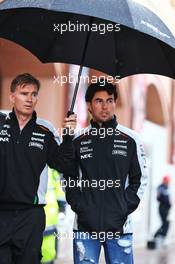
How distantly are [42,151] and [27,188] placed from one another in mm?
313

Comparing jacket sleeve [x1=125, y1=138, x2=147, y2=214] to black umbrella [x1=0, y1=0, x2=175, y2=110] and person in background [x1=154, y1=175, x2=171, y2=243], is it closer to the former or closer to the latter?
black umbrella [x1=0, y1=0, x2=175, y2=110]

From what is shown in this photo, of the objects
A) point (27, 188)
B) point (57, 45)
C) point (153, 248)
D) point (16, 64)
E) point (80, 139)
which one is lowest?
point (153, 248)

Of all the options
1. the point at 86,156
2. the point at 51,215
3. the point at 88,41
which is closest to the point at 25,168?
the point at 86,156

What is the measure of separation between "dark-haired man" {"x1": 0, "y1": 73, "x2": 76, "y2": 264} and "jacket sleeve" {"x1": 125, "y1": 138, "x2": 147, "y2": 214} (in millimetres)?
564

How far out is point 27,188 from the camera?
16.6 ft

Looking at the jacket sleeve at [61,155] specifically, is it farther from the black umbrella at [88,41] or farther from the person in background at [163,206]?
the person in background at [163,206]

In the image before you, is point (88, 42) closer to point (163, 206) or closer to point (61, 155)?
point (61, 155)

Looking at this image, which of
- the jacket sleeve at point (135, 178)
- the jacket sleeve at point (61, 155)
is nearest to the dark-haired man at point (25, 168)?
the jacket sleeve at point (61, 155)

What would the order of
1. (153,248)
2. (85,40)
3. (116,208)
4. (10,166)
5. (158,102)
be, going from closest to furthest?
(10,166)
(116,208)
(85,40)
(153,248)
(158,102)

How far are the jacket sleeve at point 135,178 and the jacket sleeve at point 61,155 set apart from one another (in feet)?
1.73

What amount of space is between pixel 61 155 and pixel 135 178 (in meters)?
0.75

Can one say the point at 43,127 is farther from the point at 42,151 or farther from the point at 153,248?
the point at 153,248

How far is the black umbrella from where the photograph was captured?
5.79m

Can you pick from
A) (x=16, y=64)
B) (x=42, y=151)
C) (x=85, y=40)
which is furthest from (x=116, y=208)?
(x=16, y=64)
